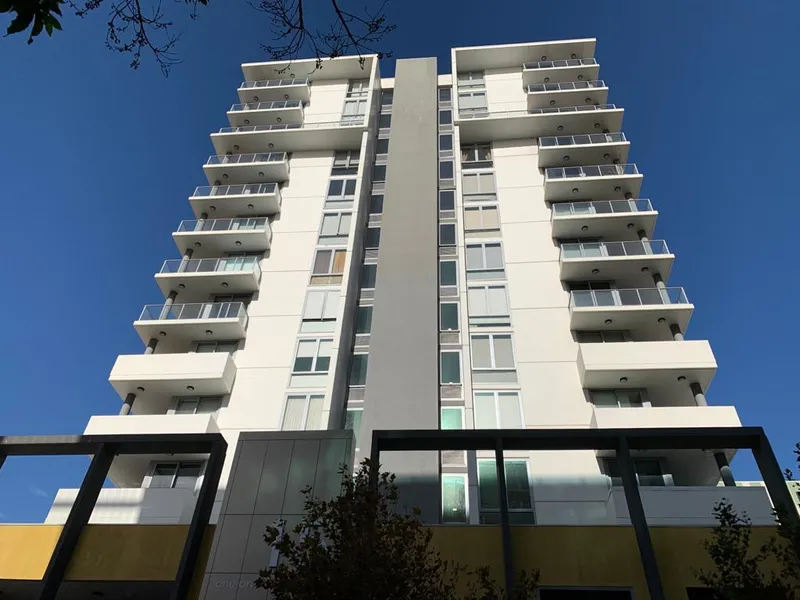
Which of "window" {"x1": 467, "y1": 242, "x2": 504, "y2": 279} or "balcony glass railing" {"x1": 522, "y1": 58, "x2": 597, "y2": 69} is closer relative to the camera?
"window" {"x1": 467, "y1": 242, "x2": 504, "y2": 279}

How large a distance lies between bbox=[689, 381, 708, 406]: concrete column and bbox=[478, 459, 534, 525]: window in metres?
6.59

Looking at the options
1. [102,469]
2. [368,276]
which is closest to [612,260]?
[368,276]

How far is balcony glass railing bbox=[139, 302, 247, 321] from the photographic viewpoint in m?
24.0

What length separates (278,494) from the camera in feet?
45.1

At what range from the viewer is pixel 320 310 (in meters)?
24.5

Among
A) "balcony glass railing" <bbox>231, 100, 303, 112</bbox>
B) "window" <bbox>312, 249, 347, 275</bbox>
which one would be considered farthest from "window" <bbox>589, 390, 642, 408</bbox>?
"balcony glass railing" <bbox>231, 100, 303, 112</bbox>

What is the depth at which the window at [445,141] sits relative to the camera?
1248 inches

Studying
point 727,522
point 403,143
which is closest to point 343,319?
point 403,143

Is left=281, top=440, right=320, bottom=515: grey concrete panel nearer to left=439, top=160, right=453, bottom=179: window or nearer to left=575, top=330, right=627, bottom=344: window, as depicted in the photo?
left=575, top=330, right=627, bottom=344: window

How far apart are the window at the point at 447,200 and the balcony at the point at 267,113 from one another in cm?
1014

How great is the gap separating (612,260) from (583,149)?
319 inches

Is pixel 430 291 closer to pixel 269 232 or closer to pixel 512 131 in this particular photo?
pixel 269 232

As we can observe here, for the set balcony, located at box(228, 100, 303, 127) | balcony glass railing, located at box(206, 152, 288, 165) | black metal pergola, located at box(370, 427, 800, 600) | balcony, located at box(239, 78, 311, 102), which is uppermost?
balcony, located at box(239, 78, 311, 102)

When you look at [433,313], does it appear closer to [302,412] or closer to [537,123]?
[302,412]
